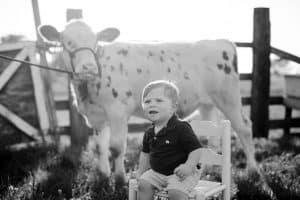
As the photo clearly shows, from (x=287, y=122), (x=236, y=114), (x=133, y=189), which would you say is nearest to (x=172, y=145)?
(x=133, y=189)

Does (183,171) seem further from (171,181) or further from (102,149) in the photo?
(102,149)

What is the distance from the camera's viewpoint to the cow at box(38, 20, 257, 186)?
5551mm

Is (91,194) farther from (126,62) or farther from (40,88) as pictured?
(40,88)

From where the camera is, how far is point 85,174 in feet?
18.1

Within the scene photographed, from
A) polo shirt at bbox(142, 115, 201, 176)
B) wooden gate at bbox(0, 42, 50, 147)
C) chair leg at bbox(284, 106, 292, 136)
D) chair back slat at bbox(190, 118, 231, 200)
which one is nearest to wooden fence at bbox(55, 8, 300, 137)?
chair leg at bbox(284, 106, 292, 136)

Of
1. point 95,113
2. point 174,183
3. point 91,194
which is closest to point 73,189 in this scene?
point 91,194

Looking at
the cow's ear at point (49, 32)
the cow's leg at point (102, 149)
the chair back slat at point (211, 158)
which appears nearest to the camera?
the chair back slat at point (211, 158)

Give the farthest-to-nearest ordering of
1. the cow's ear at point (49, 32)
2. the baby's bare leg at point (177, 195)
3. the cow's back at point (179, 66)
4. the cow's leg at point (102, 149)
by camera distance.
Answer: the cow's leg at point (102, 149) < the cow's back at point (179, 66) < the cow's ear at point (49, 32) < the baby's bare leg at point (177, 195)

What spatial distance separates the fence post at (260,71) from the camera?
830 cm

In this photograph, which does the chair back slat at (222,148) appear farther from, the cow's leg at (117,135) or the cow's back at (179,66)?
the cow's back at (179,66)

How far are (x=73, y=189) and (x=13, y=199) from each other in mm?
699

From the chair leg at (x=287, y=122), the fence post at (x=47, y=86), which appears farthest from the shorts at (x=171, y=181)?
the chair leg at (x=287, y=122)

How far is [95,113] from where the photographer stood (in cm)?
581

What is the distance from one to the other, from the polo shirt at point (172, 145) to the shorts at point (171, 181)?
44 mm
